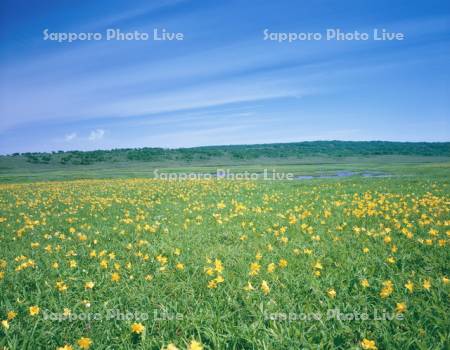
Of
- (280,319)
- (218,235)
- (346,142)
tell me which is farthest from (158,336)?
(346,142)

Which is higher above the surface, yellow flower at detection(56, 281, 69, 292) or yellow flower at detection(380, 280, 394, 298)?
yellow flower at detection(380, 280, 394, 298)

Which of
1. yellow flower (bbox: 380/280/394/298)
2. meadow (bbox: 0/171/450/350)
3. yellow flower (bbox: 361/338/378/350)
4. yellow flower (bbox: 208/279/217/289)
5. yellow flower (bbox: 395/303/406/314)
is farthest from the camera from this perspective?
yellow flower (bbox: 208/279/217/289)

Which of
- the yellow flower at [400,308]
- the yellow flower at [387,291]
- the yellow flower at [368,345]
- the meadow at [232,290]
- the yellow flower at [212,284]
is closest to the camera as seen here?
the yellow flower at [368,345]

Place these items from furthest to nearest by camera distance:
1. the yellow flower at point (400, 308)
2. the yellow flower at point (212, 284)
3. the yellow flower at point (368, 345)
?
the yellow flower at point (212, 284) < the yellow flower at point (400, 308) < the yellow flower at point (368, 345)

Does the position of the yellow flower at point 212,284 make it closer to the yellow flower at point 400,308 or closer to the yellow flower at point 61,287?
the yellow flower at point 61,287

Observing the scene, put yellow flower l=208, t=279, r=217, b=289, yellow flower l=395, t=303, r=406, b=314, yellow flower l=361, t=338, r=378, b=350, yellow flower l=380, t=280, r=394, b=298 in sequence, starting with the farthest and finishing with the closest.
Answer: yellow flower l=208, t=279, r=217, b=289 < yellow flower l=380, t=280, r=394, b=298 < yellow flower l=395, t=303, r=406, b=314 < yellow flower l=361, t=338, r=378, b=350

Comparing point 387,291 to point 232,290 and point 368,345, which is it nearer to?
point 368,345

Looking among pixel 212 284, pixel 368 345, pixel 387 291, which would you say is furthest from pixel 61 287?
pixel 387 291

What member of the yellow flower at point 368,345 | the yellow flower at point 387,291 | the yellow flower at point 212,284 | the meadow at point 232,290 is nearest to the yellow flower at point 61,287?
the meadow at point 232,290

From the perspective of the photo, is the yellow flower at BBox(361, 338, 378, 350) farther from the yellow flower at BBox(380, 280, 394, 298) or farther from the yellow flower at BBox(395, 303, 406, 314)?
the yellow flower at BBox(380, 280, 394, 298)

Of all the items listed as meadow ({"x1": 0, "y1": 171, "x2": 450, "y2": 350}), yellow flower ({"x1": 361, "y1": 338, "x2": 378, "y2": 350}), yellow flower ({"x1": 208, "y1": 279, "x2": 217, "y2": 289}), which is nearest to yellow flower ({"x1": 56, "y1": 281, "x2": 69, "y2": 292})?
meadow ({"x1": 0, "y1": 171, "x2": 450, "y2": 350})

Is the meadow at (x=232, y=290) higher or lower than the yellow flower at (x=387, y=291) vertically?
lower

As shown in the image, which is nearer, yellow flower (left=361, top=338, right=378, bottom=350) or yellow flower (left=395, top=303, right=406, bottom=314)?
yellow flower (left=361, top=338, right=378, bottom=350)

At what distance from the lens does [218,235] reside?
5906 mm
